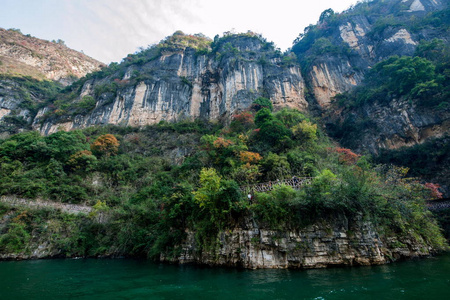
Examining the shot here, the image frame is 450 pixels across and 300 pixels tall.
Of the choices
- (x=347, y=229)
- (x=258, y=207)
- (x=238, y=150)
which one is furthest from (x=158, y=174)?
(x=347, y=229)

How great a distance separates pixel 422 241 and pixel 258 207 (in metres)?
10.8

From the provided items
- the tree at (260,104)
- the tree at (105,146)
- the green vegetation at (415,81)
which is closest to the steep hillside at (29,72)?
the tree at (105,146)

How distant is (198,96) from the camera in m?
45.6

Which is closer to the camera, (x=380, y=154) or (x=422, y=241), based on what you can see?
(x=422, y=241)

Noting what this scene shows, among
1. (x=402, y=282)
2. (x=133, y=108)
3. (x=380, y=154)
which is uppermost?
(x=133, y=108)

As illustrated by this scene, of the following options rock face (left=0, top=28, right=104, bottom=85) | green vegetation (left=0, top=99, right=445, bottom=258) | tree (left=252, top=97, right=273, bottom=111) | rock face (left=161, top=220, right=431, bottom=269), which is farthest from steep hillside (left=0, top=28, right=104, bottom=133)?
rock face (left=161, top=220, right=431, bottom=269)

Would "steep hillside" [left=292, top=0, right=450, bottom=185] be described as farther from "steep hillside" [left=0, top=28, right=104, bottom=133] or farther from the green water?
"steep hillside" [left=0, top=28, right=104, bottom=133]

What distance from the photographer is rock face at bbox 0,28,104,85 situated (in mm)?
56188

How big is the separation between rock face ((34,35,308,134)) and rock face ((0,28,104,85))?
73.5 feet

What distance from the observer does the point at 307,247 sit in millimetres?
10906

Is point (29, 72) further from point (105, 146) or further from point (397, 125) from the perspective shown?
point (397, 125)

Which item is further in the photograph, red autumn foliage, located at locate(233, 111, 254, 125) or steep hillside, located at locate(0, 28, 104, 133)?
steep hillside, located at locate(0, 28, 104, 133)

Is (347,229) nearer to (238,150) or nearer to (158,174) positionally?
(238,150)

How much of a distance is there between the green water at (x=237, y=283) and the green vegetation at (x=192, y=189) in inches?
100
